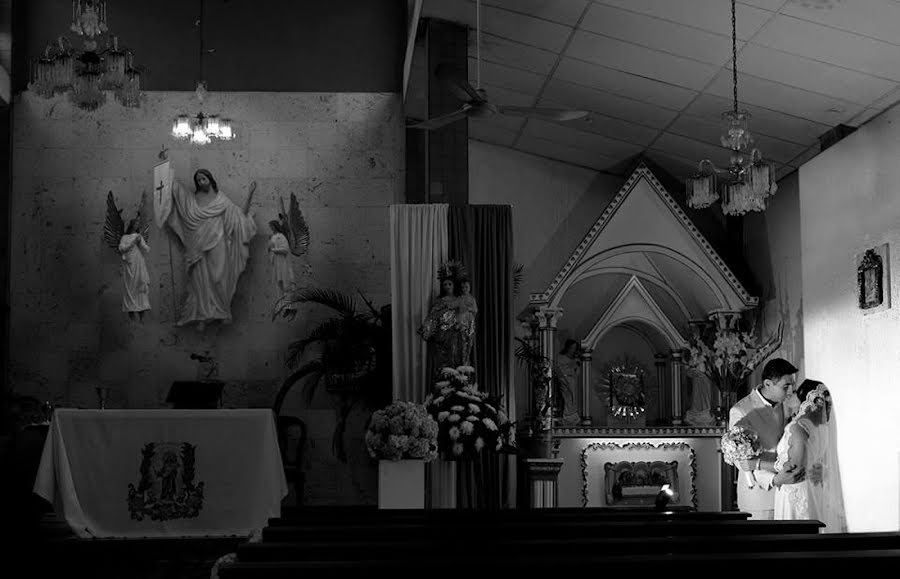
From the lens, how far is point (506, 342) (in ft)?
33.8

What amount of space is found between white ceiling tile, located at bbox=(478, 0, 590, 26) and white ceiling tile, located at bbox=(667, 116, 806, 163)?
7.34ft

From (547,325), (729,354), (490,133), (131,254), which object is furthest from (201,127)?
(729,354)

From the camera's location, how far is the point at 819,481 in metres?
7.96

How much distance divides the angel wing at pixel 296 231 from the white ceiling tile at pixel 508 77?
8.08 ft

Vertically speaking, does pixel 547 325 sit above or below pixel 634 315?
below

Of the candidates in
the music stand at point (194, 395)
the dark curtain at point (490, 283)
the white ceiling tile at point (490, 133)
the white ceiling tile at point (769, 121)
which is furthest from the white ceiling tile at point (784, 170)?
the music stand at point (194, 395)

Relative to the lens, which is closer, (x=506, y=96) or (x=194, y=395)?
(x=194, y=395)

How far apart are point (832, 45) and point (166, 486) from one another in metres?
6.26

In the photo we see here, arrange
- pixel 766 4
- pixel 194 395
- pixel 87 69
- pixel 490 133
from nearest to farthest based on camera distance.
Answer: pixel 766 4, pixel 87 69, pixel 194 395, pixel 490 133

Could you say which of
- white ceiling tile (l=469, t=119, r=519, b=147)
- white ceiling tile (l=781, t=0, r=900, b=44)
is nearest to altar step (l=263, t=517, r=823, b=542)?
white ceiling tile (l=781, t=0, r=900, b=44)

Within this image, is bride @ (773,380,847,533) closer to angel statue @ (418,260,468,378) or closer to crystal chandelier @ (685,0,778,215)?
crystal chandelier @ (685,0,778,215)

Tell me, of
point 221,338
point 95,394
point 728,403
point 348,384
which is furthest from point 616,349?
point 95,394

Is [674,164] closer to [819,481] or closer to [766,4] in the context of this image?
[766,4]

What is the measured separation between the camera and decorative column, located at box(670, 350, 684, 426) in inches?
505
